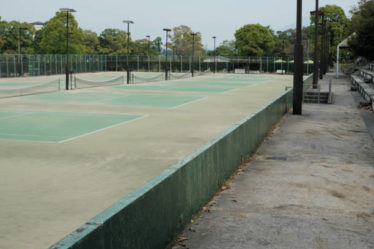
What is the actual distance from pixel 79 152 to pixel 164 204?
7332 millimetres

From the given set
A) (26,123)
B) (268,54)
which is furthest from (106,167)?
(268,54)

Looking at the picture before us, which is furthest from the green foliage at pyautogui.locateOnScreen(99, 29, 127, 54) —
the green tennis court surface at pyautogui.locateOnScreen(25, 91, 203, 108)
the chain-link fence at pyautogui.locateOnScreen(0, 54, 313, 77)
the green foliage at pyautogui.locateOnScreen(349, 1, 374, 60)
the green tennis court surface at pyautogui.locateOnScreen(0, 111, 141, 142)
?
the green tennis court surface at pyautogui.locateOnScreen(0, 111, 141, 142)

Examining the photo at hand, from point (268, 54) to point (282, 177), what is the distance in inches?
4434

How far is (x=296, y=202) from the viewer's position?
309 inches

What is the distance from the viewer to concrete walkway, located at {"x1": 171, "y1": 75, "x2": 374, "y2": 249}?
20.1ft

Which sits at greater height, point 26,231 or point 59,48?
point 59,48

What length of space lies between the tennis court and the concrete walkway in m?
1.83

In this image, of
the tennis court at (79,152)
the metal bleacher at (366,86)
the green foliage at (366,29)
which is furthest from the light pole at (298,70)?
the green foliage at (366,29)

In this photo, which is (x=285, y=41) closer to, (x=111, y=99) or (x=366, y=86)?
(x=366, y=86)

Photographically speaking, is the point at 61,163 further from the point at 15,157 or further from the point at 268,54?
the point at 268,54

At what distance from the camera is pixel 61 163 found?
11.1 meters

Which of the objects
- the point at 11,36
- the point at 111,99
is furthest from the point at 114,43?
the point at 111,99

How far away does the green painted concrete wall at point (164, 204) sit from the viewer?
3920 mm

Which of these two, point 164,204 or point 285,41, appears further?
point 285,41
